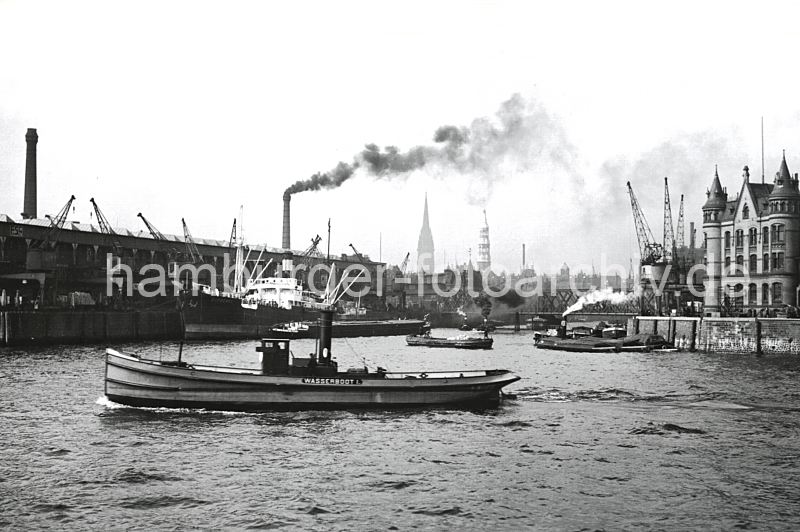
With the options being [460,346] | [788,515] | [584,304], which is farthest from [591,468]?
[584,304]

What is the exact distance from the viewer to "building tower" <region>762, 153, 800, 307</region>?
99250 mm

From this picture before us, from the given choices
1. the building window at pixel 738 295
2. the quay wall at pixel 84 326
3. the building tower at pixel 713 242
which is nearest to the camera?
the quay wall at pixel 84 326

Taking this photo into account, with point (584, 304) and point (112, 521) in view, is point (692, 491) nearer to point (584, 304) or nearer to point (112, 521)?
point (112, 521)

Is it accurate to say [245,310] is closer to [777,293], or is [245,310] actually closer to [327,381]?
[327,381]

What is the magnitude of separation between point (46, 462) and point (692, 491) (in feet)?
79.7

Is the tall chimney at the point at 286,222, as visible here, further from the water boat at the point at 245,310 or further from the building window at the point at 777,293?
the building window at the point at 777,293

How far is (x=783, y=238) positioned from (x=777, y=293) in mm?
7484

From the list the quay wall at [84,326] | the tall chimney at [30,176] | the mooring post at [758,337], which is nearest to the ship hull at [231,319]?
the quay wall at [84,326]

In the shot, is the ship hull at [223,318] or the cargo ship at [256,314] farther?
the cargo ship at [256,314]

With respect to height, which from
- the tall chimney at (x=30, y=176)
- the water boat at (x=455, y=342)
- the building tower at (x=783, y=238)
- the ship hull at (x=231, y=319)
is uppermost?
the tall chimney at (x=30, y=176)

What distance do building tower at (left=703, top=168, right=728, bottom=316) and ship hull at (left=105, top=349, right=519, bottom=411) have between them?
3280 inches

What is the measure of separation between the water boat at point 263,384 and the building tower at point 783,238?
257ft

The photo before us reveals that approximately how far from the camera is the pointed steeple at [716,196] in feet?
381

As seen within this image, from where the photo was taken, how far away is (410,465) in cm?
2934
